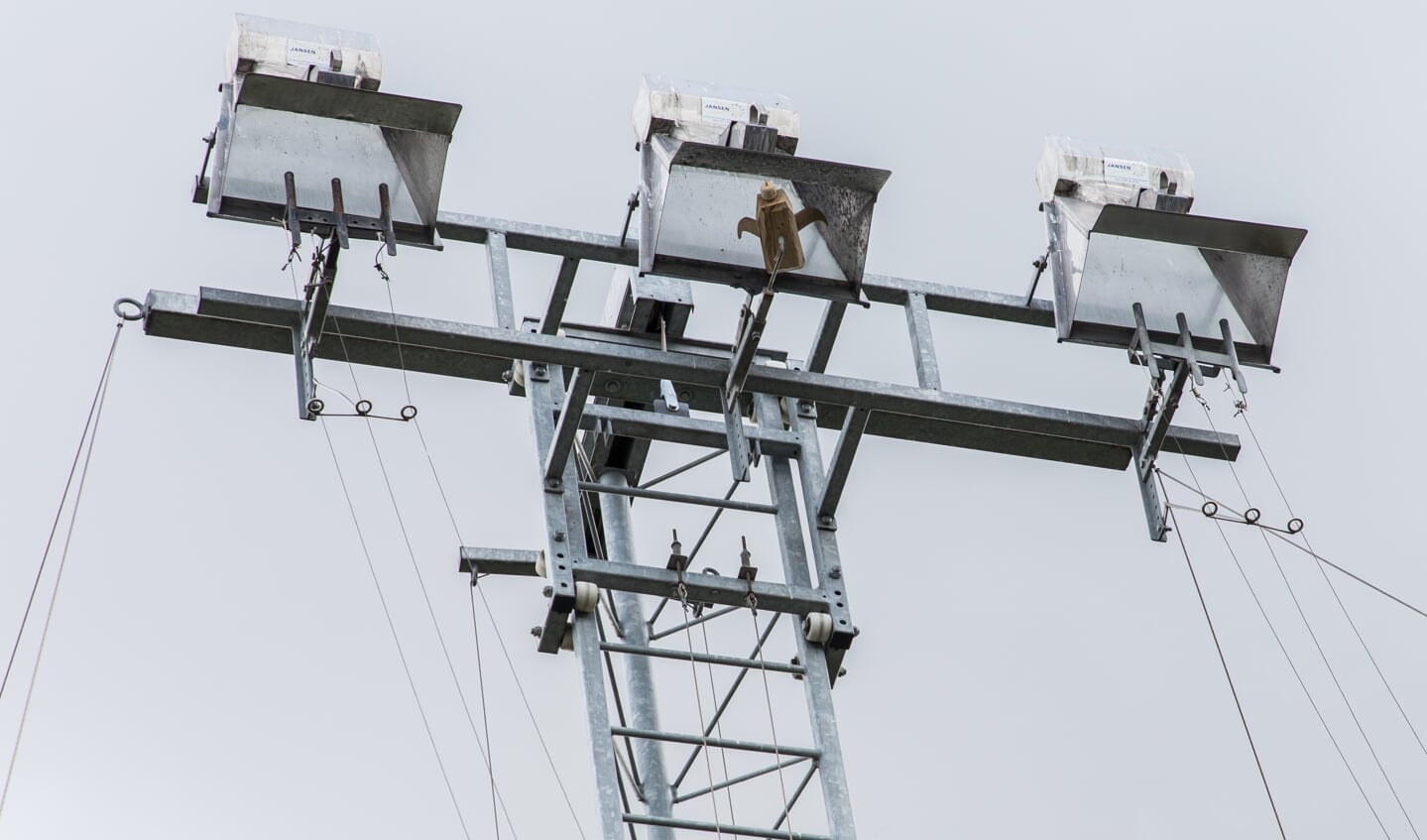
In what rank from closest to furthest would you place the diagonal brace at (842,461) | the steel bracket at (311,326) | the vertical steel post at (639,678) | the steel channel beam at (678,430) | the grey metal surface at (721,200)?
the steel bracket at (311,326) → the grey metal surface at (721,200) → the vertical steel post at (639,678) → the diagonal brace at (842,461) → the steel channel beam at (678,430)

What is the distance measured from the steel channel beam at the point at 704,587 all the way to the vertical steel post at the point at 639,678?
0.96 feet

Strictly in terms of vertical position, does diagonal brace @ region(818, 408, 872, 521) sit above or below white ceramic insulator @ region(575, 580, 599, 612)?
above

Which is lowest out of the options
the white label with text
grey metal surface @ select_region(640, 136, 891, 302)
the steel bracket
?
the steel bracket

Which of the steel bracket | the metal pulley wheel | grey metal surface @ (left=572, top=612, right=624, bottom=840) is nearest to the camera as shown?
grey metal surface @ (left=572, top=612, right=624, bottom=840)

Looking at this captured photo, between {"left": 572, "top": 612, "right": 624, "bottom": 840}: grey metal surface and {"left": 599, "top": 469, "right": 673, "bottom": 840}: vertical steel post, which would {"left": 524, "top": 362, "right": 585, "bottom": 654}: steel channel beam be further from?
{"left": 599, "top": 469, "right": 673, "bottom": 840}: vertical steel post

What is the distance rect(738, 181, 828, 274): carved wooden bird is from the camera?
10516mm

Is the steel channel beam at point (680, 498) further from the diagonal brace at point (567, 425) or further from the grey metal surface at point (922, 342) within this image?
the grey metal surface at point (922, 342)

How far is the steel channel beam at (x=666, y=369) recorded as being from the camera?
10.6 m

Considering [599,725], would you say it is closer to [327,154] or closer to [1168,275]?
[327,154]

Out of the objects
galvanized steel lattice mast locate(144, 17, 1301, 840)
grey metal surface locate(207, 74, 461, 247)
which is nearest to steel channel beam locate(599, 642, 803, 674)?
galvanized steel lattice mast locate(144, 17, 1301, 840)

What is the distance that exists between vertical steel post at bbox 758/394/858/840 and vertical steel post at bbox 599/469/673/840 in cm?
70

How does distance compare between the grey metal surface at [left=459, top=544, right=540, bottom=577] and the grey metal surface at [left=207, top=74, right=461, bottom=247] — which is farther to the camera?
the grey metal surface at [left=459, top=544, right=540, bottom=577]

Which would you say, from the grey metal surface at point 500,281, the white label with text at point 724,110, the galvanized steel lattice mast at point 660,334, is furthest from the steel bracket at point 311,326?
the white label with text at point 724,110

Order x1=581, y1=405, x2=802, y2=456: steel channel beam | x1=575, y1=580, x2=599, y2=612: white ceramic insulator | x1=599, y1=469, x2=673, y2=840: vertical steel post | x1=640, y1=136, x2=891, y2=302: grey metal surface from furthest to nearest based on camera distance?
x1=581, y1=405, x2=802, y2=456: steel channel beam, x1=599, y1=469, x2=673, y2=840: vertical steel post, x1=575, y1=580, x2=599, y2=612: white ceramic insulator, x1=640, y1=136, x2=891, y2=302: grey metal surface
